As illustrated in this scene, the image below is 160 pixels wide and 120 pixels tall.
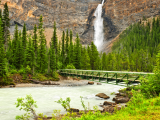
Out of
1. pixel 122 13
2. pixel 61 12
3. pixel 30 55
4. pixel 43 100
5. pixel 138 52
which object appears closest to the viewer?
pixel 43 100

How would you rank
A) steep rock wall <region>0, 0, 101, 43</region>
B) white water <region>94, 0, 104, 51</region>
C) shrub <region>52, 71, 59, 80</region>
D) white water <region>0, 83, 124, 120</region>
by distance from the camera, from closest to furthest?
white water <region>0, 83, 124, 120</region>
shrub <region>52, 71, 59, 80</region>
steep rock wall <region>0, 0, 101, 43</region>
white water <region>94, 0, 104, 51</region>

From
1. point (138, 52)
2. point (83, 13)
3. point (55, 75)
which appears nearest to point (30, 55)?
point (55, 75)

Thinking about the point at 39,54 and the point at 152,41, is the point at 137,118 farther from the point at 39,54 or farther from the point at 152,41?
the point at 152,41

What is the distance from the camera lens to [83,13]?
563 feet

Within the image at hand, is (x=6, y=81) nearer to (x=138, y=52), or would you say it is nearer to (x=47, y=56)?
(x=47, y=56)

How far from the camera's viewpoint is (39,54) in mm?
40688

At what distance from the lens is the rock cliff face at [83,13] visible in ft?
473

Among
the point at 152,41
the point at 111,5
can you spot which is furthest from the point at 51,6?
the point at 152,41

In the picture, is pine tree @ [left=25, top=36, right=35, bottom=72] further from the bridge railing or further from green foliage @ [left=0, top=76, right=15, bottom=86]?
the bridge railing

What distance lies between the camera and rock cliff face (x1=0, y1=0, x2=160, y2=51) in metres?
144

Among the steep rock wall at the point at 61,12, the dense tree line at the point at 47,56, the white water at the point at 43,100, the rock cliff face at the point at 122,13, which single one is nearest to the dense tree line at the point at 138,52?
the dense tree line at the point at 47,56

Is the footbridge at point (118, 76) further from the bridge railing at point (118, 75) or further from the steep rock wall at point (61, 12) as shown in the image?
the steep rock wall at point (61, 12)

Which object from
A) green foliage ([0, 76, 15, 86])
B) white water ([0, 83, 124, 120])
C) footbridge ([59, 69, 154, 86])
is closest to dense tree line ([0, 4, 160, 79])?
green foliage ([0, 76, 15, 86])

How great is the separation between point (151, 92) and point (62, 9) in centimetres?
17502
